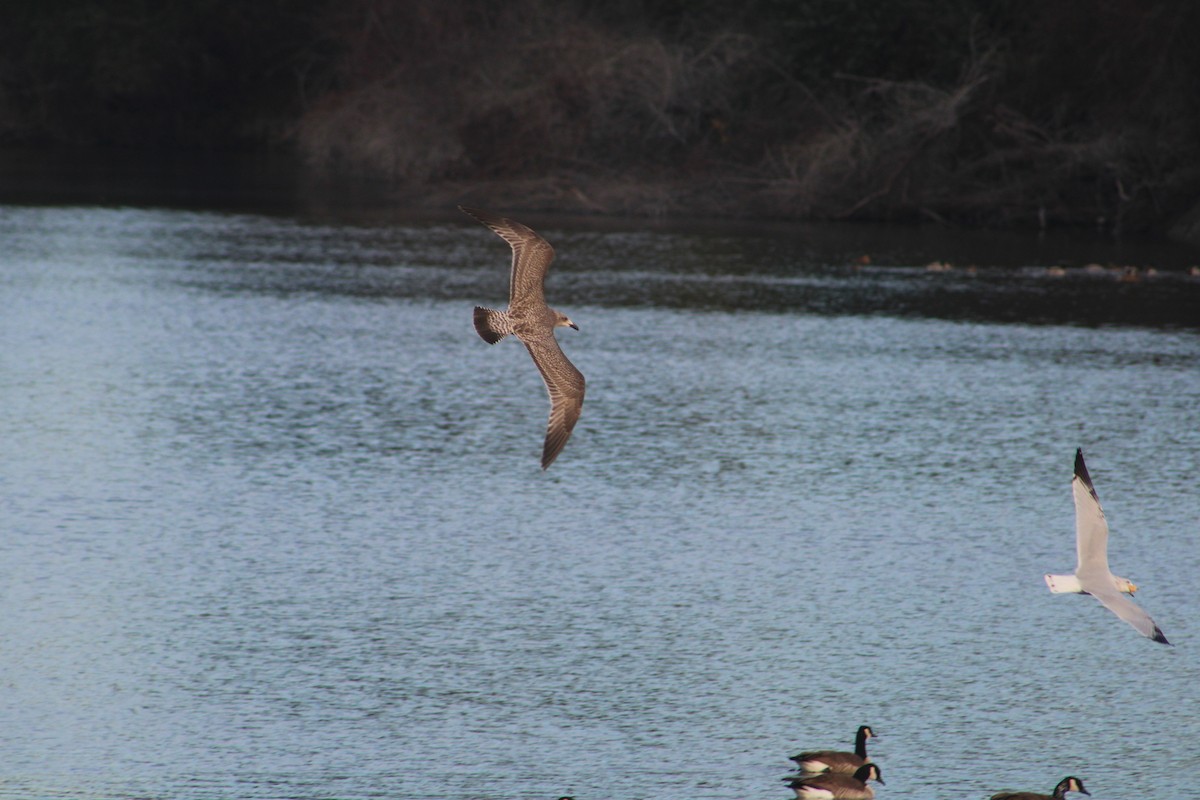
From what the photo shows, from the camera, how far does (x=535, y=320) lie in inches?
392

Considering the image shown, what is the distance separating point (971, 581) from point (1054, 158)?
2847cm

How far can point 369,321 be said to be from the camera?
26516 millimetres

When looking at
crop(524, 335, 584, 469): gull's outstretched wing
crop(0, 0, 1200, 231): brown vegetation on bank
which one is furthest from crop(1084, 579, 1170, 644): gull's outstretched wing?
crop(0, 0, 1200, 231): brown vegetation on bank

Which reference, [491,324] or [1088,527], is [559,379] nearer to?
[491,324]

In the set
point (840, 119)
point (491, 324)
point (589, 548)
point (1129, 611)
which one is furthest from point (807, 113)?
point (1129, 611)

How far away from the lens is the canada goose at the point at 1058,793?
876 cm

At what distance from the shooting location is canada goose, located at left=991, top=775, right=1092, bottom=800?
8758 mm

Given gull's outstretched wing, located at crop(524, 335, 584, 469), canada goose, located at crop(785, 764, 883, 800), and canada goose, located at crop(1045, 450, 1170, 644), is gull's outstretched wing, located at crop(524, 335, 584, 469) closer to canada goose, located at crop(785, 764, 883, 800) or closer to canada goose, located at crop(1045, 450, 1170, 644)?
canada goose, located at crop(785, 764, 883, 800)

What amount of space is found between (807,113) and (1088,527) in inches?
1354

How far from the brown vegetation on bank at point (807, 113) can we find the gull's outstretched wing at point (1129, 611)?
30229mm

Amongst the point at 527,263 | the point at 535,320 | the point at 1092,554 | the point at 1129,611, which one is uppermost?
the point at 527,263

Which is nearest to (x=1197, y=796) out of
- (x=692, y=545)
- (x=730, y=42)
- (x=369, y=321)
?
(x=692, y=545)

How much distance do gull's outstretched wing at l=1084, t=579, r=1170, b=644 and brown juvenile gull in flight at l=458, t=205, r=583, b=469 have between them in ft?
9.87

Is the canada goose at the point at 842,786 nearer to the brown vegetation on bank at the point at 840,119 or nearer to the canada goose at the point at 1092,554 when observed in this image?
the canada goose at the point at 1092,554
